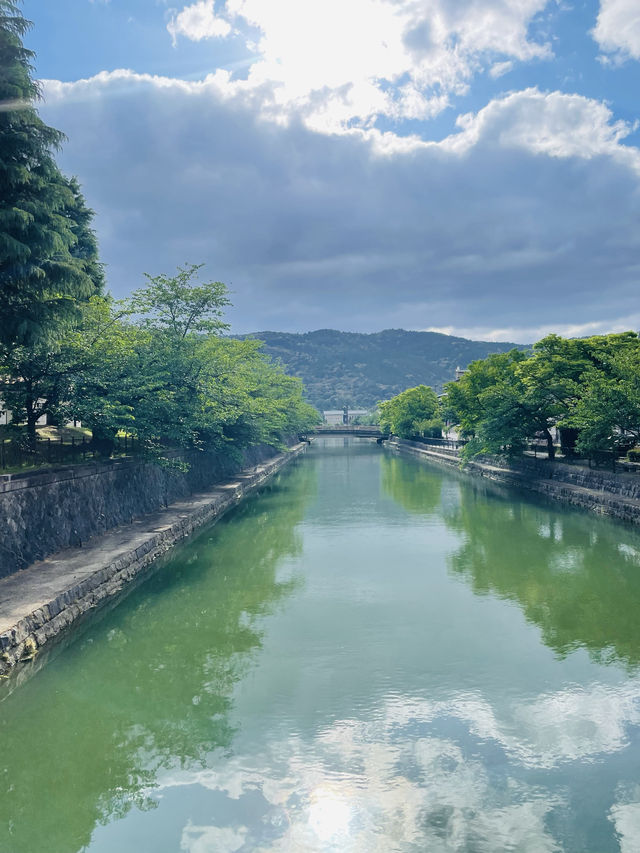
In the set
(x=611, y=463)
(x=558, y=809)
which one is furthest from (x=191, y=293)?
(x=558, y=809)

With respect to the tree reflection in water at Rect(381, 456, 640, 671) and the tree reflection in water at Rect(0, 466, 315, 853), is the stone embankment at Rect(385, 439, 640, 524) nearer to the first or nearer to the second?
the tree reflection in water at Rect(381, 456, 640, 671)

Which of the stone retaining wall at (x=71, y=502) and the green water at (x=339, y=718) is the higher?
the stone retaining wall at (x=71, y=502)

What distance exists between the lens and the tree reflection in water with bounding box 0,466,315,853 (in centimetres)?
873

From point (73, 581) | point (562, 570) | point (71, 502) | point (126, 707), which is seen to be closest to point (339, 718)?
point (126, 707)

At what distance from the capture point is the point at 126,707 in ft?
38.5

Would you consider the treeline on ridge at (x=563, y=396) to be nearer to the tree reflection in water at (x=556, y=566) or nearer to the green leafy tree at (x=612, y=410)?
the green leafy tree at (x=612, y=410)

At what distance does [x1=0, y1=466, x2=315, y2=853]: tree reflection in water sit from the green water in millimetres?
42

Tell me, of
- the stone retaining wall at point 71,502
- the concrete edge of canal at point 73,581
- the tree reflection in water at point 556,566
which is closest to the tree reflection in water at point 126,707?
the concrete edge of canal at point 73,581

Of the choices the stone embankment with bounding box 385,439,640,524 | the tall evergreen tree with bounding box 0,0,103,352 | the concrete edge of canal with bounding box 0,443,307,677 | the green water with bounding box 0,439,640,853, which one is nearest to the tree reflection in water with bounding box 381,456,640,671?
the green water with bounding box 0,439,640,853

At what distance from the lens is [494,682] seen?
12328 millimetres

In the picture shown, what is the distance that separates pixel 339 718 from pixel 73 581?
8.69 meters

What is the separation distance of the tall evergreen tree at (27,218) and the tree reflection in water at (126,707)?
8942mm

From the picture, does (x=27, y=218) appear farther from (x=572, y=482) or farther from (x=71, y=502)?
(x=572, y=482)

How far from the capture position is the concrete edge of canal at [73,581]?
1275cm
